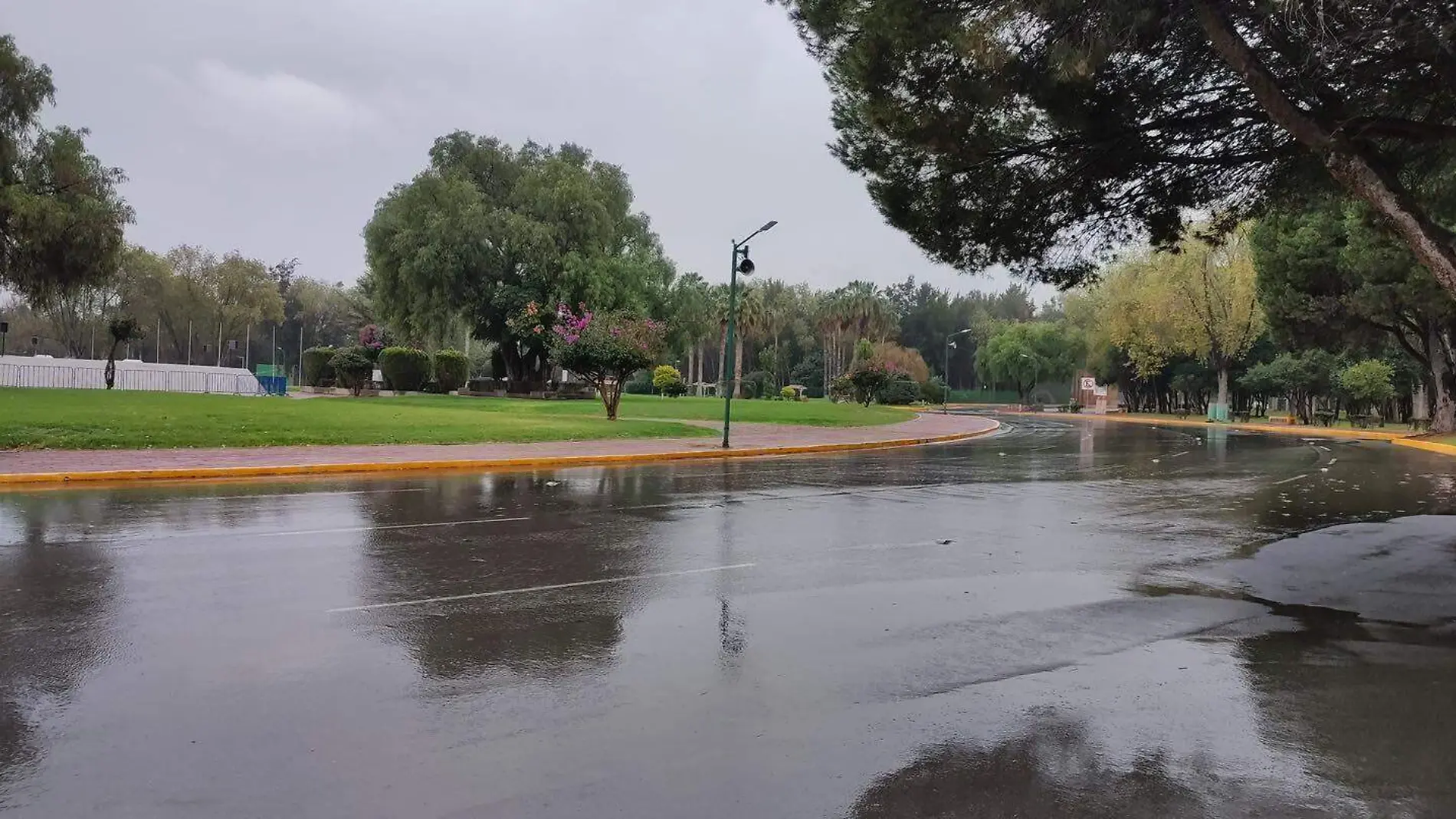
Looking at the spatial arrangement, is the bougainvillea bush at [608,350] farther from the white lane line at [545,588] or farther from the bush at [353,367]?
the white lane line at [545,588]

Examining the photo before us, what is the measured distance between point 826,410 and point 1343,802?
127 ft

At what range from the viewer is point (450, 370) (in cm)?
5369

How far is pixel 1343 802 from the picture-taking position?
3756 mm

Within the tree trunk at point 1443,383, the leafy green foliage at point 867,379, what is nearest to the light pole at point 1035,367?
the leafy green foliage at point 867,379

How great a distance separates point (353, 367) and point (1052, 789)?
45.6m

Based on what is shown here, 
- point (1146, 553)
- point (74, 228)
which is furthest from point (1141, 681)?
point (74, 228)

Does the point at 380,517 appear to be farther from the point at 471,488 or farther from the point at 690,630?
the point at 690,630

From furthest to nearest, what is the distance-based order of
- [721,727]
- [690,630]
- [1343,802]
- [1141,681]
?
[690,630] → [1141,681] → [721,727] → [1343,802]

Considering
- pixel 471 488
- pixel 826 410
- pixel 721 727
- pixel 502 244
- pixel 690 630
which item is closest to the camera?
pixel 721 727

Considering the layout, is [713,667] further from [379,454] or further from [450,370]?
[450,370]

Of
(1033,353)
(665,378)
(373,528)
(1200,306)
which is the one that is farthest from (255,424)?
(1033,353)

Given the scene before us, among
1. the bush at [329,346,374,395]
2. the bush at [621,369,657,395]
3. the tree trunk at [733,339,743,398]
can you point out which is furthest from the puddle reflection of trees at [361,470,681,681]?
the bush at [621,369,657,395]

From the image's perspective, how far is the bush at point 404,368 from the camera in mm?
51312

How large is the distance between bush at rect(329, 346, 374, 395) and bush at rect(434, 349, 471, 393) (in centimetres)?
614
